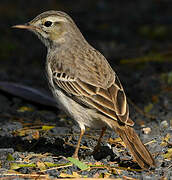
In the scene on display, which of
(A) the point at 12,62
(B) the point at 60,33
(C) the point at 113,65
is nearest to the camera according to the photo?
(B) the point at 60,33

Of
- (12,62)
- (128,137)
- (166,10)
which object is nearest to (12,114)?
(128,137)

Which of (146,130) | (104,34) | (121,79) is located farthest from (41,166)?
(104,34)

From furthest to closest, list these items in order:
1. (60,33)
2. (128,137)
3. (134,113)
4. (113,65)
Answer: (113,65) < (134,113) < (60,33) < (128,137)

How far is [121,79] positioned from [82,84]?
11.7 ft

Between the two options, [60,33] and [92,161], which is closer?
[92,161]

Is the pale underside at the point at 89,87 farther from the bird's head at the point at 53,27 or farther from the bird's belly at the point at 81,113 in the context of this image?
the bird's head at the point at 53,27

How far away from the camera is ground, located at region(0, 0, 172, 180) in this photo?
5.28m

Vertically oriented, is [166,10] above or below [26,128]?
above

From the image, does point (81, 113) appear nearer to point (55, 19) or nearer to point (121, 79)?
point (55, 19)

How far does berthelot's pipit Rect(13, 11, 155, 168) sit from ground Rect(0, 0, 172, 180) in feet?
1.39

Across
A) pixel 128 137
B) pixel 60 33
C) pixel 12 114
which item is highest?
pixel 60 33

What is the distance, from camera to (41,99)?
26.3ft

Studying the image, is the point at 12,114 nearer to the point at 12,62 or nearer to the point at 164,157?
the point at 164,157

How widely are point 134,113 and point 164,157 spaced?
7.00 feet
